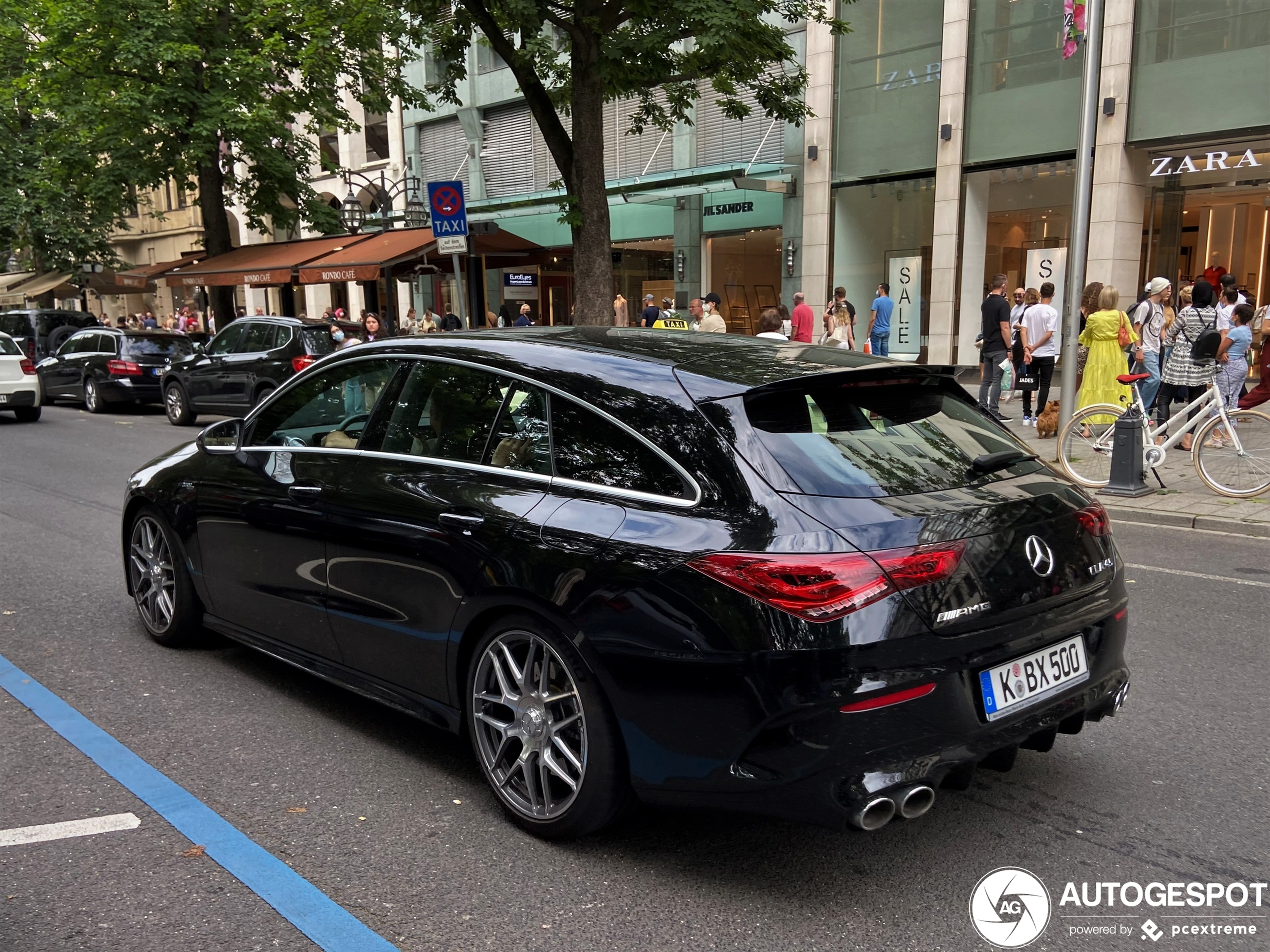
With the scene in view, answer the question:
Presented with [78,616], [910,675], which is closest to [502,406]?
[910,675]

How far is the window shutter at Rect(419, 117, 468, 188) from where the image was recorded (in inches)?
1217

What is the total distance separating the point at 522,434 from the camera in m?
3.52

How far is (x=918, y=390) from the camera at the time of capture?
3551 millimetres

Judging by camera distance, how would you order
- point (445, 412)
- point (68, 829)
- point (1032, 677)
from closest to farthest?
point (1032, 677)
point (68, 829)
point (445, 412)

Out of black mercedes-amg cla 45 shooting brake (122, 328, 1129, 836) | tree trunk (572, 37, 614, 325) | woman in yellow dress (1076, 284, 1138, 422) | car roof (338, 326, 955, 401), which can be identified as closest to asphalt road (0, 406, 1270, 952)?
black mercedes-amg cla 45 shooting brake (122, 328, 1129, 836)

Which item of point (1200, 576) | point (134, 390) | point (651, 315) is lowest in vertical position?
point (1200, 576)

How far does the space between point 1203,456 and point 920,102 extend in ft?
40.6

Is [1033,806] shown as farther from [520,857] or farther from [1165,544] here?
[1165,544]

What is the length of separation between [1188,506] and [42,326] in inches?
1098

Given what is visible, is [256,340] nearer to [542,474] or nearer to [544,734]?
[542,474]

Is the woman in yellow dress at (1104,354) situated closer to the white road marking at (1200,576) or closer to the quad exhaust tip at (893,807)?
the white road marking at (1200,576)

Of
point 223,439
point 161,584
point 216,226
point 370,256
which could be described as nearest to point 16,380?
point 370,256

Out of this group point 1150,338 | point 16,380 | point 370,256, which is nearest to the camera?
point 1150,338

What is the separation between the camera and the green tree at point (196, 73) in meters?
21.6
